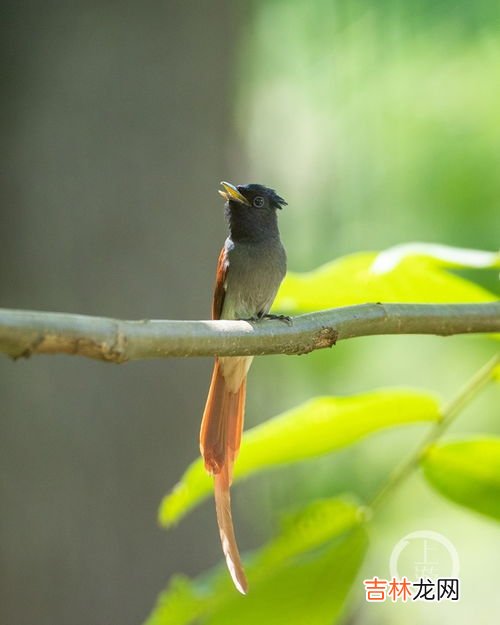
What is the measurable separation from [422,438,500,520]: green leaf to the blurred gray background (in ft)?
7.30

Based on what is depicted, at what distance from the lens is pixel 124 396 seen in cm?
355

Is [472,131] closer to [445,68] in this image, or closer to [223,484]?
[445,68]

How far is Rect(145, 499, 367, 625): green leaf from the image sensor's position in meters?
1.32

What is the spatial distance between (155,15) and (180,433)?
6.17ft

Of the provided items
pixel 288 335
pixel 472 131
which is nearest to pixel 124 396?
pixel 288 335

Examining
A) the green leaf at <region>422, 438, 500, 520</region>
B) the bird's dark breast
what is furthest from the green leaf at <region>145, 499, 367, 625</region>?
the bird's dark breast

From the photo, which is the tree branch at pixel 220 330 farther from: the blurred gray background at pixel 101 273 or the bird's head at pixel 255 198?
the blurred gray background at pixel 101 273

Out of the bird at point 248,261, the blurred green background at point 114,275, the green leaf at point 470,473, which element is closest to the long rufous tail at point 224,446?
the bird at point 248,261

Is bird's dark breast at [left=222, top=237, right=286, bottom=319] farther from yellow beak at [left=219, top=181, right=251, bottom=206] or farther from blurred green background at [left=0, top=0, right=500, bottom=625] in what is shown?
blurred green background at [left=0, top=0, right=500, bottom=625]

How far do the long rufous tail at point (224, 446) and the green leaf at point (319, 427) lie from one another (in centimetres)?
7

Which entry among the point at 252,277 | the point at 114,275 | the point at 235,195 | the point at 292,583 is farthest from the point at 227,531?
the point at 114,275

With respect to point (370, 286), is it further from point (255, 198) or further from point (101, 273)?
point (101, 273)

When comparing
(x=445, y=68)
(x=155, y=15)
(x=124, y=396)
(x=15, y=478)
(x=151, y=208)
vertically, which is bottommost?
(x=15, y=478)

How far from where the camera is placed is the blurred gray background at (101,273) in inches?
136
